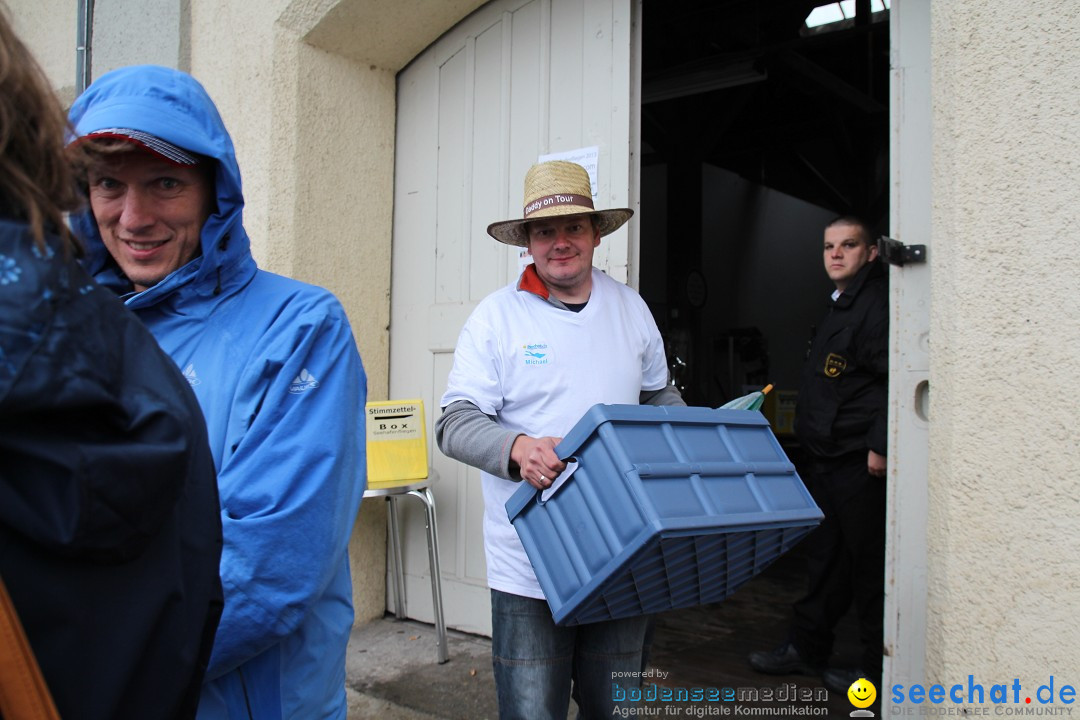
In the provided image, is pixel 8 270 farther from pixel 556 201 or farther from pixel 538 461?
pixel 556 201

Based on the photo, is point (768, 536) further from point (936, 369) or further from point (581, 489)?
point (936, 369)

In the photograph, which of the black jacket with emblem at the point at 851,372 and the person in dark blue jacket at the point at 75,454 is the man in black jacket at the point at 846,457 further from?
the person in dark blue jacket at the point at 75,454

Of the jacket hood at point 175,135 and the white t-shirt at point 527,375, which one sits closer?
the jacket hood at point 175,135

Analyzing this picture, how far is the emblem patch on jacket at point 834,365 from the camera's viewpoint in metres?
3.52

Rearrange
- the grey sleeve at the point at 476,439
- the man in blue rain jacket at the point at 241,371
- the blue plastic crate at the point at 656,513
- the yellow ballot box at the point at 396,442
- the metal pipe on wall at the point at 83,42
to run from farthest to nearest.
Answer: the metal pipe on wall at the point at 83,42 → the yellow ballot box at the point at 396,442 → the grey sleeve at the point at 476,439 → the blue plastic crate at the point at 656,513 → the man in blue rain jacket at the point at 241,371

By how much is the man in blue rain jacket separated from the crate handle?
53cm

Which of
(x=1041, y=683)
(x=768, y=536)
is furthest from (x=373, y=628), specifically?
(x=1041, y=683)

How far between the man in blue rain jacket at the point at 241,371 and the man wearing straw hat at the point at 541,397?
689mm

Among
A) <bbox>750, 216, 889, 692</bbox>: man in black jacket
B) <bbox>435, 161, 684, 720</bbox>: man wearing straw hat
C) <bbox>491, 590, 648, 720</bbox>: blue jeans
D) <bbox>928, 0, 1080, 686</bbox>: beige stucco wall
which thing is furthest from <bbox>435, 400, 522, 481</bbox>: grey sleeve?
<bbox>750, 216, 889, 692</bbox>: man in black jacket

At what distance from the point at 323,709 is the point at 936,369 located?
176cm

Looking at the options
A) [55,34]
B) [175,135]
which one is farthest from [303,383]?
[55,34]

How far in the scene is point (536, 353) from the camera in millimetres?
2229

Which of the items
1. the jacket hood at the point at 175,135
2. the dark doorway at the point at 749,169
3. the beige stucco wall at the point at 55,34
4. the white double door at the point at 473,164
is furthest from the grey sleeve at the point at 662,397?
the beige stucco wall at the point at 55,34

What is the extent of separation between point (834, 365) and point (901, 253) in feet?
3.32
